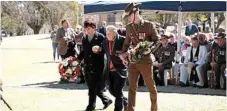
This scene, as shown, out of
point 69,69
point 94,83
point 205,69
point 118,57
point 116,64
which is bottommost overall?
point 69,69

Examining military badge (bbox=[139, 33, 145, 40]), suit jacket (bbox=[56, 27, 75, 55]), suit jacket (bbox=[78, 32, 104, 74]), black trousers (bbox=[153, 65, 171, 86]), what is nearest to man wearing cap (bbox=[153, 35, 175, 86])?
black trousers (bbox=[153, 65, 171, 86])

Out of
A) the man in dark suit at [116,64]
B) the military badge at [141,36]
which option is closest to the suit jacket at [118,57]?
the man in dark suit at [116,64]

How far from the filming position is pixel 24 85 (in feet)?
39.0

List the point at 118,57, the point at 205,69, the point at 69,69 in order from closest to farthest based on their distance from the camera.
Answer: the point at 118,57 → the point at 205,69 → the point at 69,69

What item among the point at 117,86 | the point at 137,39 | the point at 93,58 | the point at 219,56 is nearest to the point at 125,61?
the point at 137,39

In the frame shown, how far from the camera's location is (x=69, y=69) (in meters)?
12.0

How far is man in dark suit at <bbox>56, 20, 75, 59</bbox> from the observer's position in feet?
37.8

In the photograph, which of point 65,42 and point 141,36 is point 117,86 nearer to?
point 141,36

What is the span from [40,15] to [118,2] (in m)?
42.9

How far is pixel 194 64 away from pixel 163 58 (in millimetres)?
760

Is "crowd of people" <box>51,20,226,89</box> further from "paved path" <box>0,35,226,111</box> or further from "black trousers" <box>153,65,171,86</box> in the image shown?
"paved path" <box>0,35,226,111</box>

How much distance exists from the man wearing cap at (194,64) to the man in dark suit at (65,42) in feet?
8.87

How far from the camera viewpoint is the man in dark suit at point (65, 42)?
37.8ft

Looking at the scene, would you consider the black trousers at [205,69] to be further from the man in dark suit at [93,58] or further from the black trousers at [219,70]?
the man in dark suit at [93,58]
